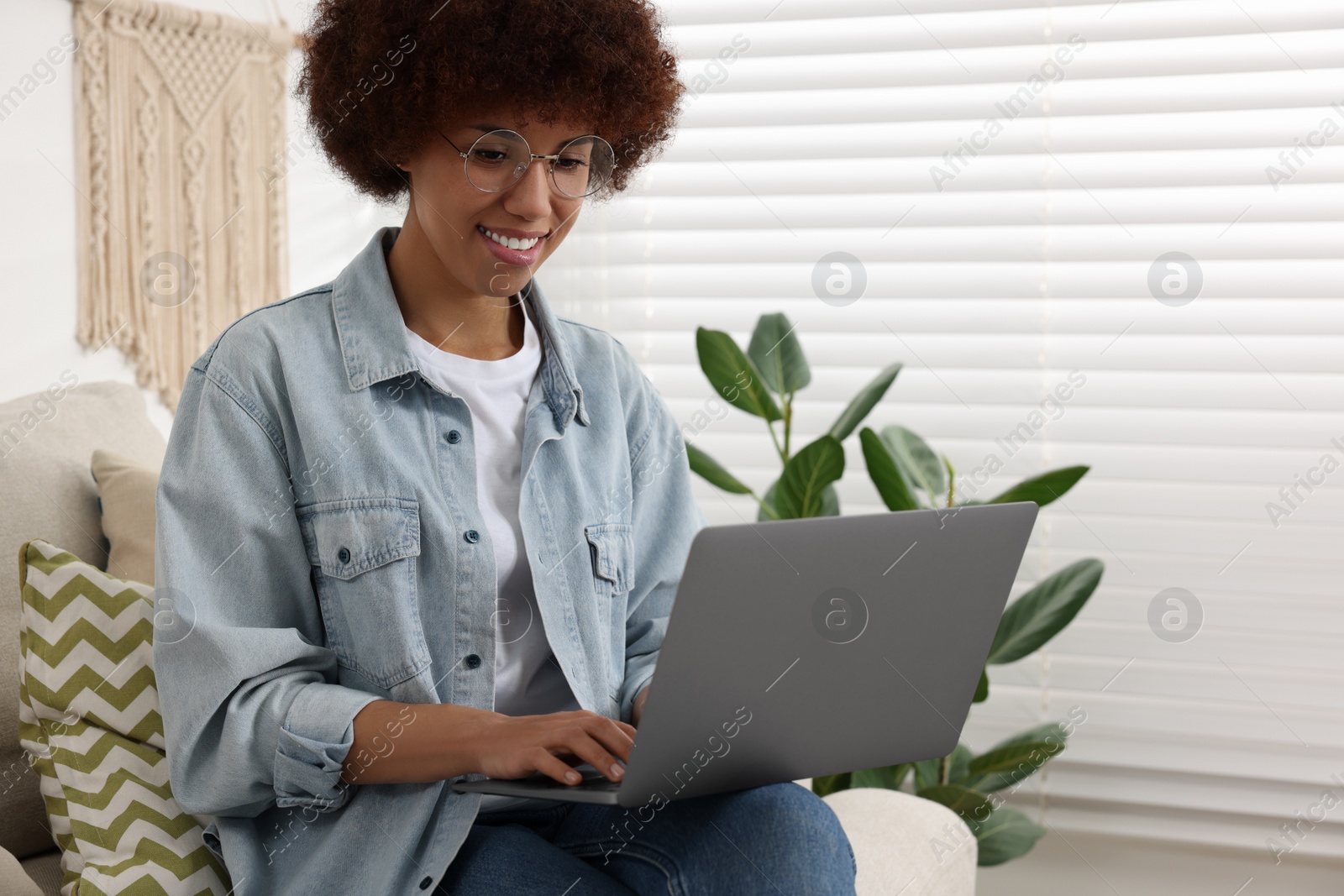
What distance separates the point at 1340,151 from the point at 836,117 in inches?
34.4

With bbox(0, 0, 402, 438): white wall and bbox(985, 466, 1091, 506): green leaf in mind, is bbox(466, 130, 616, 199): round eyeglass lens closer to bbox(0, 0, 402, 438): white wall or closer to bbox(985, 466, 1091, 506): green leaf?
bbox(0, 0, 402, 438): white wall

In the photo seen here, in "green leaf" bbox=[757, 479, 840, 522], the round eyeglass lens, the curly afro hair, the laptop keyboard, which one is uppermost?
the curly afro hair

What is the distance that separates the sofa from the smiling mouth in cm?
55

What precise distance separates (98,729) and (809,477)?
109 cm

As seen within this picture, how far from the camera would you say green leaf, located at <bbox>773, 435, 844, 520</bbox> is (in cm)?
174

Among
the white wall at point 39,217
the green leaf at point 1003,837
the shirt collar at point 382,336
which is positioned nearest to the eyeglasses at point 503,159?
the shirt collar at point 382,336

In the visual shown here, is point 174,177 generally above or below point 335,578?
above

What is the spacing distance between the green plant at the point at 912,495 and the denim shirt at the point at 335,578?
2.25 feet

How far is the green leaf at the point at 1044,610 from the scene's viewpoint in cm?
176

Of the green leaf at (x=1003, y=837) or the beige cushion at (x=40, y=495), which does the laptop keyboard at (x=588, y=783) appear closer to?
the beige cushion at (x=40, y=495)

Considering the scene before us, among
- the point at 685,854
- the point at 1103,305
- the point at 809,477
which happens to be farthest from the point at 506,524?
the point at 1103,305

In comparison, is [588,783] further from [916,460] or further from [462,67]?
[916,460]

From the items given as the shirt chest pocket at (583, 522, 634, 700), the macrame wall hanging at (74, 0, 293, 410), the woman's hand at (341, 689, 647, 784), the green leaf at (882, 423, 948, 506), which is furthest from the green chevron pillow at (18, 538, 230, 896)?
the green leaf at (882, 423, 948, 506)

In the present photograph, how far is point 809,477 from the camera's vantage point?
176 centimetres
